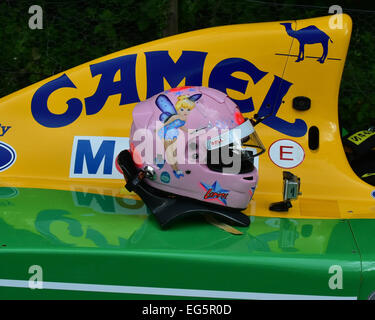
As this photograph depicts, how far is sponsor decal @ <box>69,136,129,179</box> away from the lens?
8.81 ft

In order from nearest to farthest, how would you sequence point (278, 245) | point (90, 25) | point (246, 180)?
point (278, 245)
point (246, 180)
point (90, 25)

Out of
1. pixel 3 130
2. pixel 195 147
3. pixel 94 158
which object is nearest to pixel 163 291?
pixel 195 147

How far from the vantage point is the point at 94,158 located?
2.69 m

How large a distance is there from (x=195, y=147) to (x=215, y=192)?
0.22 m

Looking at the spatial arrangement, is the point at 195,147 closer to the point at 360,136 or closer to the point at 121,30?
the point at 360,136

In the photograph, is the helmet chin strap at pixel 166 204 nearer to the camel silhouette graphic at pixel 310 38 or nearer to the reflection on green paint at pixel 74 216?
the reflection on green paint at pixel 74 216

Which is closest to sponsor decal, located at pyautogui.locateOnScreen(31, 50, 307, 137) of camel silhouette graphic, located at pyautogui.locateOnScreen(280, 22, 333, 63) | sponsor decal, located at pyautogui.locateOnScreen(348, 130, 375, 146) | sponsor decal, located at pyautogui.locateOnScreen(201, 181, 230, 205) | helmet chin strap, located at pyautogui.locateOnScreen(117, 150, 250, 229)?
camel silhouette graphic, located at pyautogui.locateOnScreen(280, 22, 333, 63)

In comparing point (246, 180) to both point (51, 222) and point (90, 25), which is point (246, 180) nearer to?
point (51, 222)

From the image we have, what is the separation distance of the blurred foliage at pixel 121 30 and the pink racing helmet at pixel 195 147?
9.31 feet

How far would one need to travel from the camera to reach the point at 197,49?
281cm

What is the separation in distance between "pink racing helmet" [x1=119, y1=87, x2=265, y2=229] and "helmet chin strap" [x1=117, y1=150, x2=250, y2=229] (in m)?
0.02

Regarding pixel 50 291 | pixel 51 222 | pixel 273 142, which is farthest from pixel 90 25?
pixel 50 291

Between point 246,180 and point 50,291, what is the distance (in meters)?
0.92

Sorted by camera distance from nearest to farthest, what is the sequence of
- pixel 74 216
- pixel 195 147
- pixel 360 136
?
pixel 195 147, pixel 74 216, pixel 360 136
